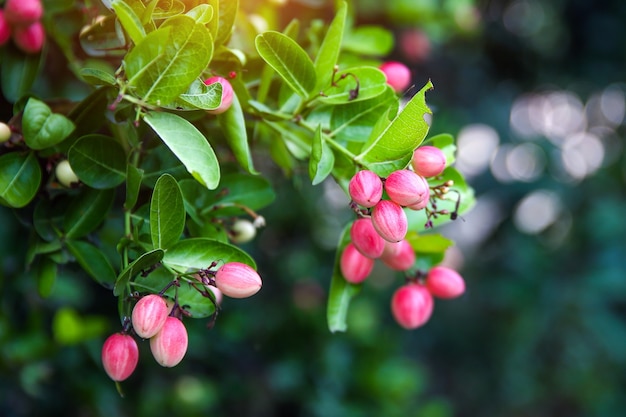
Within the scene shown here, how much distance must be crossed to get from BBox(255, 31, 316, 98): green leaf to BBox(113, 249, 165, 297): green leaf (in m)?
0.25

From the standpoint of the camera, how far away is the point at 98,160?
751mm

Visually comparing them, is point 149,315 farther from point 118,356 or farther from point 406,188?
point 406,188

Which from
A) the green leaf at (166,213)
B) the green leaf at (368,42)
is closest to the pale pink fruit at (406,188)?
the green leaf at (166,213)

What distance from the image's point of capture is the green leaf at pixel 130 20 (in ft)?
1.99

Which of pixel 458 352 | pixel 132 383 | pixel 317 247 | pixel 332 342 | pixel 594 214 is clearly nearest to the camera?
pixel 132 383

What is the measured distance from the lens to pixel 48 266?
0.83 m

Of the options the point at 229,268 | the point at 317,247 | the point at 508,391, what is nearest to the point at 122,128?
the point at 229,268

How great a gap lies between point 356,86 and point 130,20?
294 mm

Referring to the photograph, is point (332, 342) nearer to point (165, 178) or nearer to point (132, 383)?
point (132, 383)

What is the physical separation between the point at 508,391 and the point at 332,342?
1.21 metres

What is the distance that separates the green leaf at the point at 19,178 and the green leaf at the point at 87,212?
0.18 ft

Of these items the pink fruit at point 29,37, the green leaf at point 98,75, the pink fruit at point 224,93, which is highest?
the green leaf at point 98,75

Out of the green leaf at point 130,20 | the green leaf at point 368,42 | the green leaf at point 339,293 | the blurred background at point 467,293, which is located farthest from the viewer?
the blurred background at point 467,293

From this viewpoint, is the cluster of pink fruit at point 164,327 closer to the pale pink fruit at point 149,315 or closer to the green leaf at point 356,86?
the pale pink fruit at point 149,315
